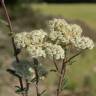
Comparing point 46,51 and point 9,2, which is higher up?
point 46,51

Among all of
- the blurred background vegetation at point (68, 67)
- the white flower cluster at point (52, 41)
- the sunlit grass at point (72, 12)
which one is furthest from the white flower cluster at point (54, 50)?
the sunlit grass at point (72, 12)

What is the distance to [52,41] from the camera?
2459 mm

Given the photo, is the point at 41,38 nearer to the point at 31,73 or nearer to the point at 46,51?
the point at 46,51

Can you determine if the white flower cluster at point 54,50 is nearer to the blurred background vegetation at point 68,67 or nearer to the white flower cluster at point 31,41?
the white flower cluster at point 31,41

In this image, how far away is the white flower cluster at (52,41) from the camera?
238 cm

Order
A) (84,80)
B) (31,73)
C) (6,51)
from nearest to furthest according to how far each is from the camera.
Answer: (31,73) → (84,80) → (6,51)

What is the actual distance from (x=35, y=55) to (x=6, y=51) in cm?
917

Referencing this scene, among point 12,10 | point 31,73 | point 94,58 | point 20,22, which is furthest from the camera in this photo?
point 12,10

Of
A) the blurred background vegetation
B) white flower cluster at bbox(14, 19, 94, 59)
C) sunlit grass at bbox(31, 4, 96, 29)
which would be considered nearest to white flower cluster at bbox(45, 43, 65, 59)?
white flower cluster at bbox(14, 19, 94, 59)

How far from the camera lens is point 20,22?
1684 centimetres

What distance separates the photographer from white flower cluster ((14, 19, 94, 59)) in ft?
7.82

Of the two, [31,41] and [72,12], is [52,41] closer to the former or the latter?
[31,41]

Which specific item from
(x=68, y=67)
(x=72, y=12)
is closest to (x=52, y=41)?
(x=68, y=67)

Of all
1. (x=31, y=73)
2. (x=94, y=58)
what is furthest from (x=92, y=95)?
(x=31, y=73)
